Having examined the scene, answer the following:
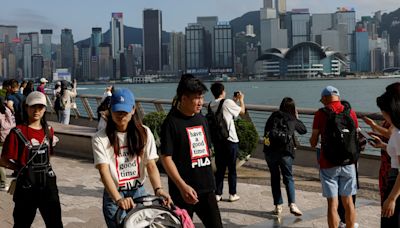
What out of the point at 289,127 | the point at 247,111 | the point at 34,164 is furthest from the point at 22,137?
the point at 247,111

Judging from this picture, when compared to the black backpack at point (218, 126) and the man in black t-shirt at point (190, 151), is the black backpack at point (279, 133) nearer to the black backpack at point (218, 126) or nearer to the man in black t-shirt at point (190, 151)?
the black backpack at point (218, 126)

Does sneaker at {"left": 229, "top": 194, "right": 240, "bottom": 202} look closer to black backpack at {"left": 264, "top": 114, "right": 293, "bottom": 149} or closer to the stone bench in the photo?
black backpack at {"left": 264, "top": 114, "right": 293, "bottom": 149}

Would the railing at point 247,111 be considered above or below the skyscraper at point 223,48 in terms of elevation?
below

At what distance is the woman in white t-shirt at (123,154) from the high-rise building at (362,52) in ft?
562

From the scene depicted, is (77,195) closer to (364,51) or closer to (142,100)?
(142,100)

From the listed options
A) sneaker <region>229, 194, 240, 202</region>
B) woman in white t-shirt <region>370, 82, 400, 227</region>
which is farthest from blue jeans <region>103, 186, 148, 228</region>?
sneaker <region>229, 194, 240, 202</region>

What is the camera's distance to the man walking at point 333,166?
14.9ft

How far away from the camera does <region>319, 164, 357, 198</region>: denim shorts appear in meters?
4.54

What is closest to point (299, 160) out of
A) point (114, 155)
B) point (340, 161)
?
point (340, 161)

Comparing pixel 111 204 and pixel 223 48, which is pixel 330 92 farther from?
pixel 223 48

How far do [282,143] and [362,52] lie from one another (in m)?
186

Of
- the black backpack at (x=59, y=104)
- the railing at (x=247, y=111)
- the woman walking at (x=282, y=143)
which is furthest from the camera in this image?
the black backpack at (x=59, y=104)

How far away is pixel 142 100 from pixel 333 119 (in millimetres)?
9177

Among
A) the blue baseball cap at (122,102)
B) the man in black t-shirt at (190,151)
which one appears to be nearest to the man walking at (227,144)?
the man in black t-shirt at (190,151)
